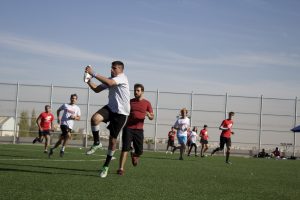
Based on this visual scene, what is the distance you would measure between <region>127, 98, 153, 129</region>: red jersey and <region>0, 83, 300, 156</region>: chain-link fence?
23.5 meters

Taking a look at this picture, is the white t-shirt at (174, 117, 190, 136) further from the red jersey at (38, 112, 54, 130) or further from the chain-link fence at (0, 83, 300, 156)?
the chain-link fence at (0, 83, 300, 156)

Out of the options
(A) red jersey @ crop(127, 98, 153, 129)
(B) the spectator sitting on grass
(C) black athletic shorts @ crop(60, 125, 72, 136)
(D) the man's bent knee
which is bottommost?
(B) the spectator sitting on grass

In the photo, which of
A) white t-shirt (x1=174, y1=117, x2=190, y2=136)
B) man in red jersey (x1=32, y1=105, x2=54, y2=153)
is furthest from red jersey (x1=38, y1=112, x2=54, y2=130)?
white t-shirt (x1=174, y1=117, x2=190, y2=136)

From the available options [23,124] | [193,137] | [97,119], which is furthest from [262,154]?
[97,119]

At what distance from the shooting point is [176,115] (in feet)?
117

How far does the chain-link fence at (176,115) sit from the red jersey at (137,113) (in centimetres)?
2350

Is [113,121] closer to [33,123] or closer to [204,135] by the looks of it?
[204,135]

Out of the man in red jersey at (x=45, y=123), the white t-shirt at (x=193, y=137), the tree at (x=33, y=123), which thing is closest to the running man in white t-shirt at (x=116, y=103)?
the man in red jersey at (x=45, y=123)

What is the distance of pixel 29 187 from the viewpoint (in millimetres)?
7344

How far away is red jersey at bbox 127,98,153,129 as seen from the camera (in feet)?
37.8

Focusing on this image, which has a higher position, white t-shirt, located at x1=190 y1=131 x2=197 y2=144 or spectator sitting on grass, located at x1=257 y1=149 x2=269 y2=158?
white t-shirt, located at x1=190 y1=131 x2=197 y2=144

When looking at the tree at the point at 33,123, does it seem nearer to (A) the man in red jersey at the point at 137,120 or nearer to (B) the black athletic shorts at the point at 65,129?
(B) the black athletic shorts at the point at 65,129

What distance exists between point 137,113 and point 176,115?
24297 mm

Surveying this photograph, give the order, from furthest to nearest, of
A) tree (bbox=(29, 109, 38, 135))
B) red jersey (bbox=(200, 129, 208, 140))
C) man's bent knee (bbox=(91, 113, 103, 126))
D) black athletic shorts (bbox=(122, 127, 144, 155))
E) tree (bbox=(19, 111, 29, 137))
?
tree (bbox=(29, 109, 38, 135))
tree (bbox=(19, 111, 29, 137))
red jersey (bbox=(200, 129, 208, 140))
black athletic shorts (bbox=(122, 127, 144, 155))
man's bent knee (bbox=(91, 113, 103, 126))
